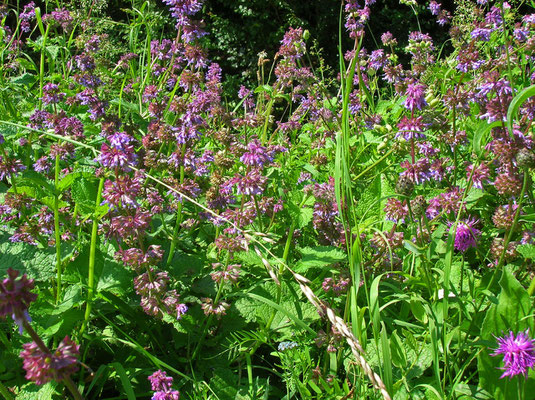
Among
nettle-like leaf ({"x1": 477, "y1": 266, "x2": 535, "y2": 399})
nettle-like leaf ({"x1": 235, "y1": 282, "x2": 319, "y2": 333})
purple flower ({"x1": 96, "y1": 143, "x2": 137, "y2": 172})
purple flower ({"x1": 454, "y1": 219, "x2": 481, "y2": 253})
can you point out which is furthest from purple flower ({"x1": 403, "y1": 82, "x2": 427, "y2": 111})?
purple flower ({"x1": 96, "y1": 143, "x2": 137, "y2": 172})

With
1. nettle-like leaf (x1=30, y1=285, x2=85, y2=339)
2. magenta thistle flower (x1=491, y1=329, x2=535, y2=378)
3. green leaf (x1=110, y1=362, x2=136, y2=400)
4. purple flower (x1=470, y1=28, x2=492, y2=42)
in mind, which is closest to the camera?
magenta thistle flower (x1=491, y1=329, x2=535, y2=378)

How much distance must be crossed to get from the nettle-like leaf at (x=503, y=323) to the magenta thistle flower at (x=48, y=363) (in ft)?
3.73

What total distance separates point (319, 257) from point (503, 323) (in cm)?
58

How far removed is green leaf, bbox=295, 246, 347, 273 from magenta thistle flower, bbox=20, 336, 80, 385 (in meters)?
0.93

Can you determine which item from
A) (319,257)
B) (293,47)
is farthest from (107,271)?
(293,47)

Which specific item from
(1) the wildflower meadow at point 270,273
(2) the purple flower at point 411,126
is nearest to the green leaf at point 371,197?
(1) the wildflower meadow at point 270,273

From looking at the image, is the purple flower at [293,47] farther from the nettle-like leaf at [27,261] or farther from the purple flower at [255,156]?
the nettle-like leaf at [27,261]

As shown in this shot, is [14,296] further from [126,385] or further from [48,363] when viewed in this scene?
[126,385]

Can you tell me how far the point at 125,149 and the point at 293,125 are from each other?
6.03 feet

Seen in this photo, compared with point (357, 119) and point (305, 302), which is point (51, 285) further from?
point (357, 119)

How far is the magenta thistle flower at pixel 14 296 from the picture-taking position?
79cm

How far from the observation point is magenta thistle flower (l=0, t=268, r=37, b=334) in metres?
0.79

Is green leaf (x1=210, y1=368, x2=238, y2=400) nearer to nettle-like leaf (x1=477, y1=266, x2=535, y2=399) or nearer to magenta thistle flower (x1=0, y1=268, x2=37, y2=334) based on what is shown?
nettle-like leaf (x1=477, y1=266, x2=535, y2=399)

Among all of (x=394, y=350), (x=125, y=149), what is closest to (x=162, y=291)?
(x=125, y=149)
